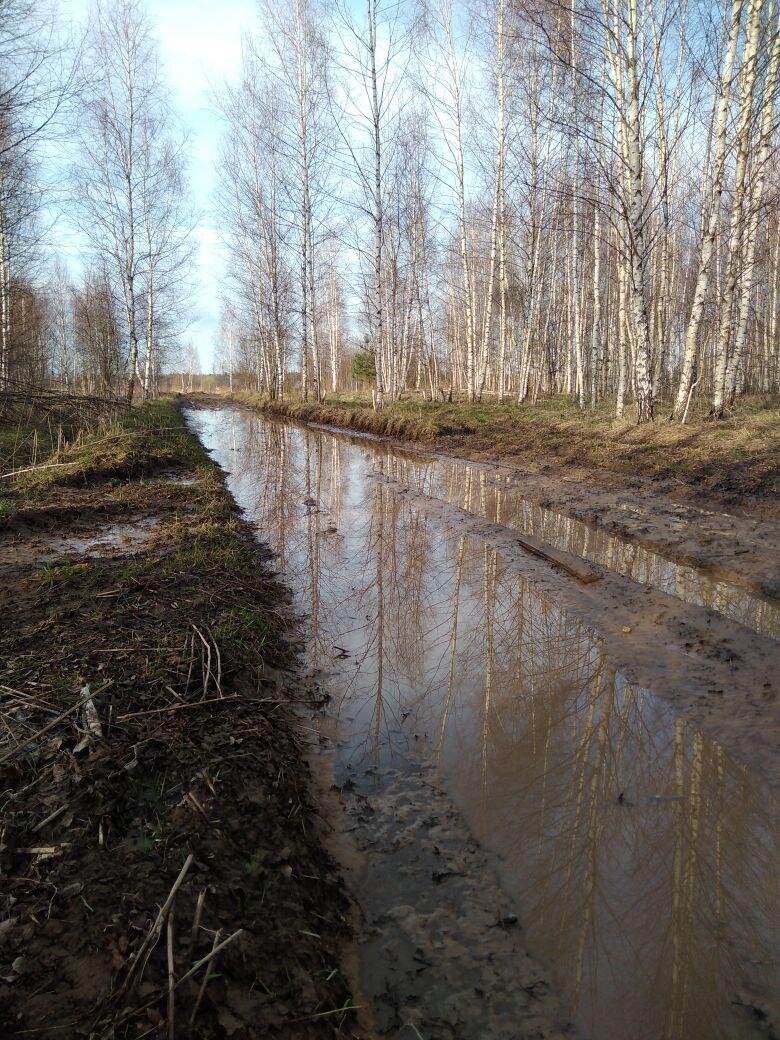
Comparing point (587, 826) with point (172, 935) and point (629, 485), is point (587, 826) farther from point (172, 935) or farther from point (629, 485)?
point (629, 485)

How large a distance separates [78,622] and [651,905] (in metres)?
3.21

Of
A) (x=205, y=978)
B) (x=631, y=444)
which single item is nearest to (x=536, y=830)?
(x=205, y=978)

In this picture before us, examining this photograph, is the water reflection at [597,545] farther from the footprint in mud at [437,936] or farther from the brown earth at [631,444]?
the footprint in mud at [437,936]

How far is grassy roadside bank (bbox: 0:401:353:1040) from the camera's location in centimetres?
143

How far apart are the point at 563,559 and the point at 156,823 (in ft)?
13.4


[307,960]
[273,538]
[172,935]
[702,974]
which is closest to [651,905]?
[702,974]

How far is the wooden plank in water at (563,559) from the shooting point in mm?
4820

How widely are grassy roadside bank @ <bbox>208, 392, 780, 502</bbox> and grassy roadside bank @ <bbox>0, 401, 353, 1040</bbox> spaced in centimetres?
615

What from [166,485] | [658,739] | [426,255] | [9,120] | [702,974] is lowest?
[702,974]

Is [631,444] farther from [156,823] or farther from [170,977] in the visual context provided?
[170,977]

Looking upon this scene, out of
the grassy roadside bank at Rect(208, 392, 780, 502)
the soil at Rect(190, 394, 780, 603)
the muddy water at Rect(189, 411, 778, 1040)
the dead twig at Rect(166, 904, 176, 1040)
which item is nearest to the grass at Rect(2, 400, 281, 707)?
the muddy water at Rect(189, 411, 778, 1040)

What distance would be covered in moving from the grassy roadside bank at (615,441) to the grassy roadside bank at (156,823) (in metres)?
6.15

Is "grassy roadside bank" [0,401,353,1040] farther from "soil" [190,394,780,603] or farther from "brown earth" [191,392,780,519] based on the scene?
"brown earth" [191,392,780,519]

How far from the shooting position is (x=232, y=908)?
171 centimetres
